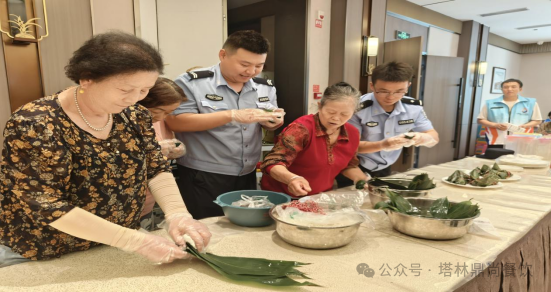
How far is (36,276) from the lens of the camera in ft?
3.31

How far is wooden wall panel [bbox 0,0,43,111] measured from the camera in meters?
2.26

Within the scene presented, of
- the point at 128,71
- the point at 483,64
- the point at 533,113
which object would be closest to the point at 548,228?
the point at 128,71

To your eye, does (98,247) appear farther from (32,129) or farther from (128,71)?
(128,71)

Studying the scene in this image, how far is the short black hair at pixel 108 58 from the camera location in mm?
996

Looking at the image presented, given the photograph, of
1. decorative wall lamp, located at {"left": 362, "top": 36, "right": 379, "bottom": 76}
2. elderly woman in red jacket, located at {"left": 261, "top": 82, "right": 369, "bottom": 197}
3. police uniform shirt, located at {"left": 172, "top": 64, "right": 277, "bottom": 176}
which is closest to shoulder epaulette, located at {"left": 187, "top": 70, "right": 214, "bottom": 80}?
police uniform shirt, located at {"left": 172, "top": 64, "right": 277, "bottom": 176}

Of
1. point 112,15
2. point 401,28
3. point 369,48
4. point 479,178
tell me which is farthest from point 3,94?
point 401,28

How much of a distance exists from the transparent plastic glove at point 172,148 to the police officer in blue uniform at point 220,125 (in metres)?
0.11

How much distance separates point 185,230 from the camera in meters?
1.19

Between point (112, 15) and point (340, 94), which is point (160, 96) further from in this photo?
point (112, 15)

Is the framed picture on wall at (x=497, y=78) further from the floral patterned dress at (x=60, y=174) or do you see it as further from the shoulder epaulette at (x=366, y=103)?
the floral patterned dress at (x=60, y=174)

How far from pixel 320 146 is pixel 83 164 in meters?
1.27

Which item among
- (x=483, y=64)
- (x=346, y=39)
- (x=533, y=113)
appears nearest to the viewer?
(x=346, y=39)

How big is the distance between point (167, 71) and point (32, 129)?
8.26 feet

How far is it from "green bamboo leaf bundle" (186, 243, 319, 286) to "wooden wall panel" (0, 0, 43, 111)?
206 centimetres
